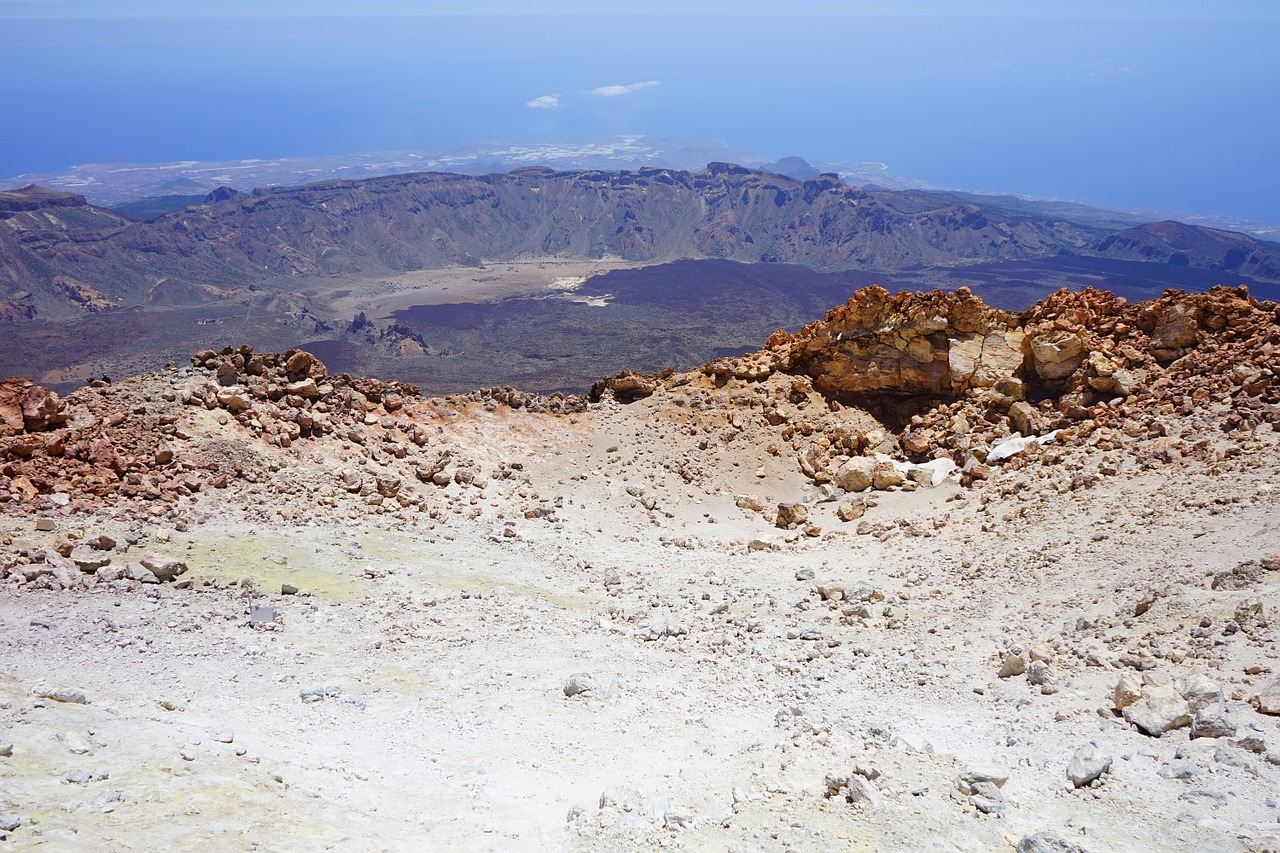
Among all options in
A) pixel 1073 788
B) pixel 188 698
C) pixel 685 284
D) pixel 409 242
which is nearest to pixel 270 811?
pixel 188 698

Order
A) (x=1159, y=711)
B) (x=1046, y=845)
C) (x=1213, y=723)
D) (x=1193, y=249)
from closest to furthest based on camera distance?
(x=1046, y=845) < (x=1213, y=723) < (x=1159, y=711) < (x=1193, y=249)

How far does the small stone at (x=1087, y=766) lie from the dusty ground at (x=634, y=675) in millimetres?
106

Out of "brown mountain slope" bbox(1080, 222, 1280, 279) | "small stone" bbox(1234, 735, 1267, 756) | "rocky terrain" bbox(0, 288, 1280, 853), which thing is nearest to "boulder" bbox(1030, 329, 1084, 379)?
"rocky terrain" bbox(0, 288, 1280, 853)

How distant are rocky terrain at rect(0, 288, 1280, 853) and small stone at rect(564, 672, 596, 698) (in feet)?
0.08

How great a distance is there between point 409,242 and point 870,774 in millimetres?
144848

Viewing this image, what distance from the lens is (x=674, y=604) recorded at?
11.6 meters

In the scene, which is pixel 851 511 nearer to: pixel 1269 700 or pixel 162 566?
pixel 1269 700

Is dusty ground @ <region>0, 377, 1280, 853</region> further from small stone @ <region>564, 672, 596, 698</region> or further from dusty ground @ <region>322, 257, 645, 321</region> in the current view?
dusty ground @ <region>322, 257, 645, 321</region>

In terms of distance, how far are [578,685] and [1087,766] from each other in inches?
177

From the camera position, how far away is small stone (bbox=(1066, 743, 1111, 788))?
6328 millimetres

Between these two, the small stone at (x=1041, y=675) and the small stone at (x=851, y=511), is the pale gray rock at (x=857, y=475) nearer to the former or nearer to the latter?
the small stone at (x=851, y=511)

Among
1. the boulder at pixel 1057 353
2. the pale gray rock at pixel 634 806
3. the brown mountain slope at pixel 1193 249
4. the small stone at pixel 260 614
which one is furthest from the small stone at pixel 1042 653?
the brown mountain slope at pixel 1193 249

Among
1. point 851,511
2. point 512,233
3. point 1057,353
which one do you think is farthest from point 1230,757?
point 512,233

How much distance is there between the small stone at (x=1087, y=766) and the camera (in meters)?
6.33
